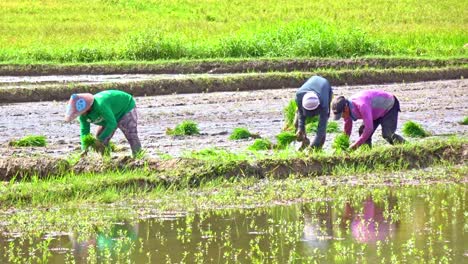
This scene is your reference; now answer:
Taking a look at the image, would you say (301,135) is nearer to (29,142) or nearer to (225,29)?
(29,142)

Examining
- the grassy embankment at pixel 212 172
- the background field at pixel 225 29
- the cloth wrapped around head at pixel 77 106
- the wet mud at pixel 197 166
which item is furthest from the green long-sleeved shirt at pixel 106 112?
the background field at pixel 225 29

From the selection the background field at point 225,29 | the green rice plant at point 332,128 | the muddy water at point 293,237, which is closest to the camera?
the muddy water at point 293,237

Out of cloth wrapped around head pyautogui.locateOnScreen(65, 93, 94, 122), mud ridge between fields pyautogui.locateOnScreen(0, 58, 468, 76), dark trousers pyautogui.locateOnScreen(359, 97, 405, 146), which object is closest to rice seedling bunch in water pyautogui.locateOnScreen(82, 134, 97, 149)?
cloth wrapped around head pyautogui.locateOnScreen(65, 93, 94, 122)

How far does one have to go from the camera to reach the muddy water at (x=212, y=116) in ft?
38.1

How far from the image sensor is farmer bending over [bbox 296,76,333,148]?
984 cm

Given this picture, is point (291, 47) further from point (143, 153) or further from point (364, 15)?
point (143, 153)

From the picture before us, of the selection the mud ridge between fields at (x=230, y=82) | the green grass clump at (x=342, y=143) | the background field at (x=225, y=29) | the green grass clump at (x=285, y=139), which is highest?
the green grass clump at (x=342, y=143)

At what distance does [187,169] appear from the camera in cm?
916

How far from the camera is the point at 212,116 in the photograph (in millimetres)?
14422

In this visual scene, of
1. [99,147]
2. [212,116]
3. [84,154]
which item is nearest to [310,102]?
[99,147]

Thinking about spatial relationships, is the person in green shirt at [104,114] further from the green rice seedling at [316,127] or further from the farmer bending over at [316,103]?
the green rice seedling at [316,127]

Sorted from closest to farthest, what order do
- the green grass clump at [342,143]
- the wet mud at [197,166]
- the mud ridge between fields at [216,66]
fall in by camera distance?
the wet mud at [197,166]
the green grass clump at [342,143]
the mud ridge between fields at [216,66]

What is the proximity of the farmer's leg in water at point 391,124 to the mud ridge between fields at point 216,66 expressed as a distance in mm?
9535

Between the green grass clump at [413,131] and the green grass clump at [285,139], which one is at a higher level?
the green grass clump at [285,139]
